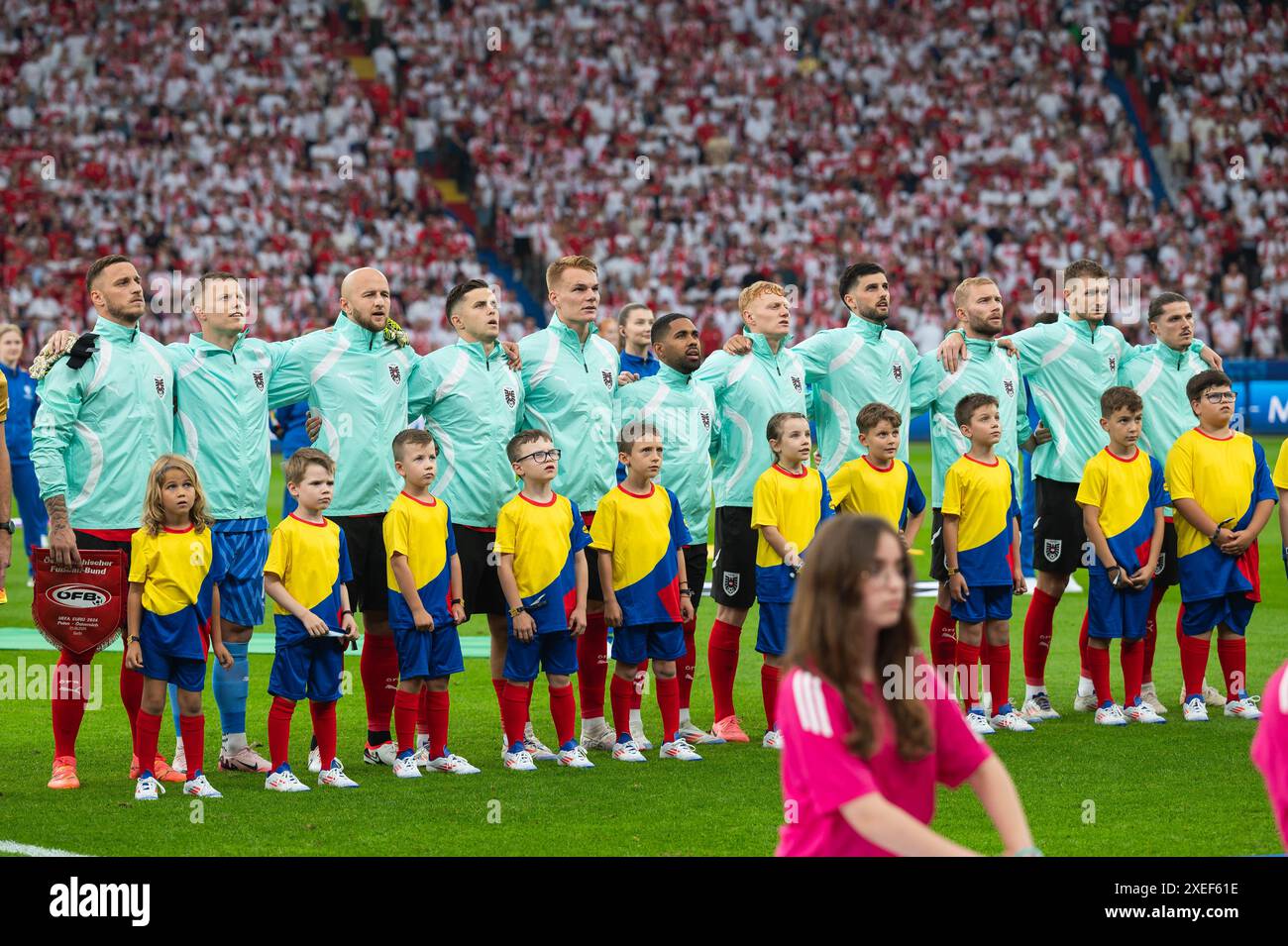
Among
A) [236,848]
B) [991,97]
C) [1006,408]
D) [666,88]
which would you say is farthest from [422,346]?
[236,848]

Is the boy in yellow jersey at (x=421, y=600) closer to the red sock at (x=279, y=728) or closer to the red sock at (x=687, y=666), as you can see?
the red sock at (x=279, y=728)

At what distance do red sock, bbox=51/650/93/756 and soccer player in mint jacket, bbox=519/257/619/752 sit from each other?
2.29 meters

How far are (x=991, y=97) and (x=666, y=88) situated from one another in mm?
5717

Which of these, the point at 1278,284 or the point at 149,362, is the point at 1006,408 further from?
the point at 1278,284

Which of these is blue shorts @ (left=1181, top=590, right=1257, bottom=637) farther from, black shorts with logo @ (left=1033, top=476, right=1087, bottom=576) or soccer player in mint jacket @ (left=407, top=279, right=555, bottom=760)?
soccer player in mint jacket @ (left=407, top=279, right=555, bottom=760)

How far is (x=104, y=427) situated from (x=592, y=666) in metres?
2.55

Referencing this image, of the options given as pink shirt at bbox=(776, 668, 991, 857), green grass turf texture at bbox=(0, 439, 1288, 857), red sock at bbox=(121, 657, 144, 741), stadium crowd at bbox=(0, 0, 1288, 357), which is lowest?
green grass turf texture at bbox=(0, 439, 1288, 857)

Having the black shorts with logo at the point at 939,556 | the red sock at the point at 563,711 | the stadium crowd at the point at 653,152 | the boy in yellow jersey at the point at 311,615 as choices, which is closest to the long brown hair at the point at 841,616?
the boy in yellow jersey at the point at 311,615

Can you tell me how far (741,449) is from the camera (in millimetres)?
8672

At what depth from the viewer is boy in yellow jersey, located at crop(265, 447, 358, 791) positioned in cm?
727

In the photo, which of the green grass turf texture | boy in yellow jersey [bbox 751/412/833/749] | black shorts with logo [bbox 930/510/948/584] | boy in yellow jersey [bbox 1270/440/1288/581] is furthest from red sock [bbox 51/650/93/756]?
boy in yellow jersey [bbox 1270/440/1288/581]

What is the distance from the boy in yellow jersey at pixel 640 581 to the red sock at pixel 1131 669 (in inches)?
93.5

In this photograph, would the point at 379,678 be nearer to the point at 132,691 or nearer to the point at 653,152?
the point at 132,691

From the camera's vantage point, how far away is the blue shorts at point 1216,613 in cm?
875
